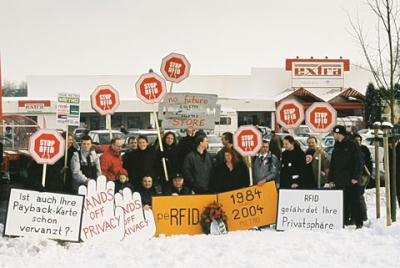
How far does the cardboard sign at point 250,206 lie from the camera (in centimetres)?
960

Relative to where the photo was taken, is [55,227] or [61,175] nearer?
[55,227]

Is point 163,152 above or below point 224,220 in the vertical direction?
above

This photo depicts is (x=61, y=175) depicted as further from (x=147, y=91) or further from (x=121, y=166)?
(x=147, y=91)

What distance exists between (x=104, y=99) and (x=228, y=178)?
9.17ft

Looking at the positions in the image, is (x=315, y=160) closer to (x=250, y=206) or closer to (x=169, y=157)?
(x=250, y=206)

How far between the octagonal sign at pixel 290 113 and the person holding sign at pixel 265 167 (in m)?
0.81

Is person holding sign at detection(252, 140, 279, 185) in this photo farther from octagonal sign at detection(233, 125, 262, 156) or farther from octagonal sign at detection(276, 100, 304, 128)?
octagonal sign at detection(276, 100, 304, 128)

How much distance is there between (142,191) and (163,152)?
1.15 m

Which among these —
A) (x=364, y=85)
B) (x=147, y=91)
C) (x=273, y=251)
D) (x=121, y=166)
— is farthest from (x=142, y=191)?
(x=364, y=85)

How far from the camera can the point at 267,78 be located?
56219 mm

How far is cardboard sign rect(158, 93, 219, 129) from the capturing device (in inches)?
427

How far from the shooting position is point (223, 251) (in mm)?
7711

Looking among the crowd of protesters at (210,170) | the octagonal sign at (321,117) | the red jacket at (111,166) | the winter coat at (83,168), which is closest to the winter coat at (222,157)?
the crowd of protesters at (210,170)

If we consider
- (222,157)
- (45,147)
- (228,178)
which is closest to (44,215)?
(45,147)
